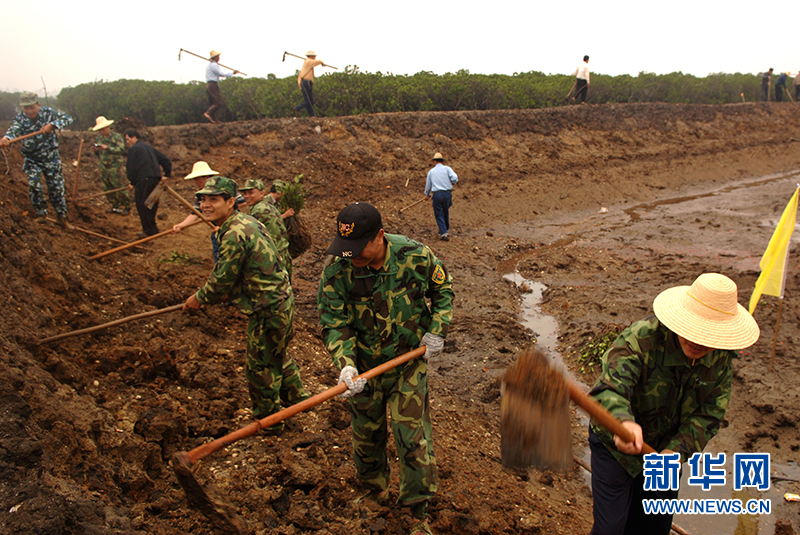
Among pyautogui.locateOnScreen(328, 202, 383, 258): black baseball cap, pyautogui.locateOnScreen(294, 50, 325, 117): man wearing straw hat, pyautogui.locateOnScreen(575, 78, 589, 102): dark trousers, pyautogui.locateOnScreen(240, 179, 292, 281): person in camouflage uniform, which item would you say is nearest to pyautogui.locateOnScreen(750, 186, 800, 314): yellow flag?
pyautogui.locateOnScreen(328, 202, 383, 258): black baseball cap

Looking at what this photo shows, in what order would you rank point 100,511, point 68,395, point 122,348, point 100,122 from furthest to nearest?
point 100,122 < point 122,348 < point 68,395 < point 100,511

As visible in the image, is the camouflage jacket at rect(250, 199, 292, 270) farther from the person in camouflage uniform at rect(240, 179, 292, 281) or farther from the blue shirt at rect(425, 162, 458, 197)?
the blue shirt at rect(425, 162, 458, 197)

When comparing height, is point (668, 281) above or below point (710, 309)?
below

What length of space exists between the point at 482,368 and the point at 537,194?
10.2 metres

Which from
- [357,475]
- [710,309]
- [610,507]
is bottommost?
[357,475]

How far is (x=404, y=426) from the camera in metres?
3.06

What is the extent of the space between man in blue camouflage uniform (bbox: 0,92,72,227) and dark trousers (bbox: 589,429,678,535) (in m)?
7.87

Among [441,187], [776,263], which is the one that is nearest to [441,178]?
[441,187]

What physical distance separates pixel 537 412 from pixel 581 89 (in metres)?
19.3

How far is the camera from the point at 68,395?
345 centimetres

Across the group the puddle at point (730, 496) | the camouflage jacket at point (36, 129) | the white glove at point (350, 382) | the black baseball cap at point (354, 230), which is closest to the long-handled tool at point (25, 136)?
the camouflage jacket at point (36, 129)

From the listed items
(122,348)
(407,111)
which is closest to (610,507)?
(122,348)

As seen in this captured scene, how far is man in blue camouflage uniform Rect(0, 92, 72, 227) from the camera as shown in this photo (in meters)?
7.45

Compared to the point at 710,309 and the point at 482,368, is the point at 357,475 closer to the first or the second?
the point at 710,309
